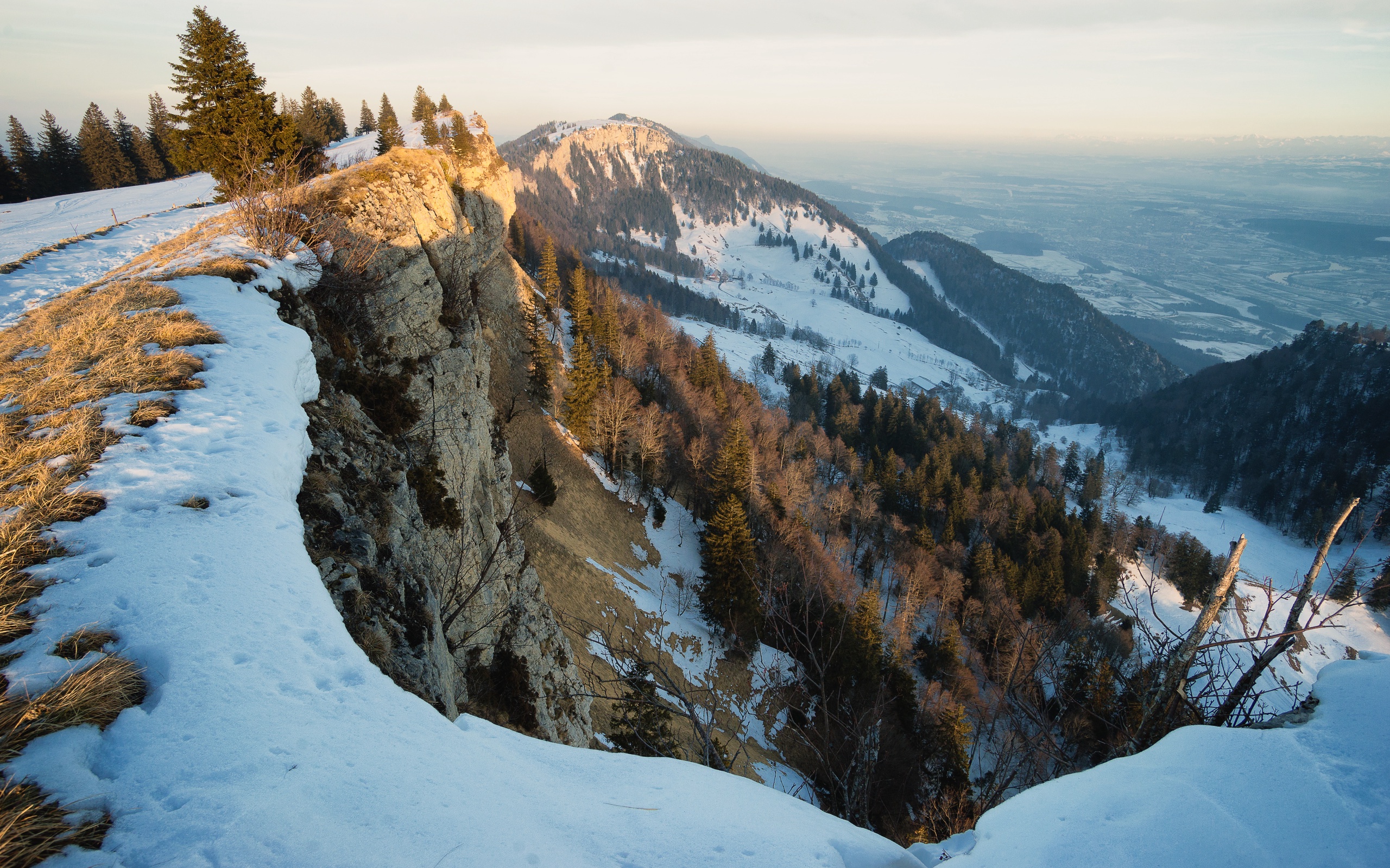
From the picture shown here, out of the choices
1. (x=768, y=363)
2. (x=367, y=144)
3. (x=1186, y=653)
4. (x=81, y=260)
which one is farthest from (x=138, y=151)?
(x=768, y=363)

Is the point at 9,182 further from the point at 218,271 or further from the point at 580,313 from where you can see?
the point at 218,271

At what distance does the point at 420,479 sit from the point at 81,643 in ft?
30.0

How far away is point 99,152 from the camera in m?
43.8

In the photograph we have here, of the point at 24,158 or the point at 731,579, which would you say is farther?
the point at 24,158

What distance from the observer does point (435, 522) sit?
13086mm

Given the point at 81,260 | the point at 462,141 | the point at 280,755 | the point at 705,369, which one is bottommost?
the point at 705,369

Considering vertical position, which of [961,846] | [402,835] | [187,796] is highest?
[187,796]

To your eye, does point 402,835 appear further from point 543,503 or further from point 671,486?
point 671,486

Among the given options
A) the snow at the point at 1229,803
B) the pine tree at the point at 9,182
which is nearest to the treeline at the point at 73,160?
the pine tree at the point at 9,182

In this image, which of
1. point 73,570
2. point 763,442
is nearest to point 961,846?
point 73,570

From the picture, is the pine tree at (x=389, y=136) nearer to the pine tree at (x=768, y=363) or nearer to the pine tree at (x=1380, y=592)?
the pine tree at (x=1380, y=592)

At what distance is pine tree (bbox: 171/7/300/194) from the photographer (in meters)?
21.4

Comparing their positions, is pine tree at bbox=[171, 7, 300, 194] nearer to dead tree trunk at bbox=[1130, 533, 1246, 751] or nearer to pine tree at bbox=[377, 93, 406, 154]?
pine tree at bbox=[377, 93, 406, 154]

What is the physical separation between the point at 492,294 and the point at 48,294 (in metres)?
29.0
